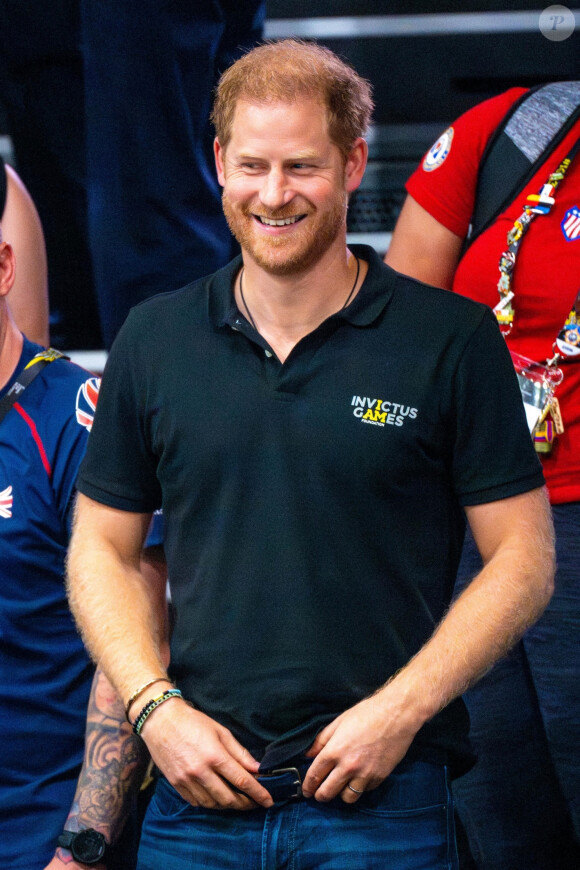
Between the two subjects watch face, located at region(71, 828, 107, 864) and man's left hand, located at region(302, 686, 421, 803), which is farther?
watch face, located at region(71, 828, 107, 864)

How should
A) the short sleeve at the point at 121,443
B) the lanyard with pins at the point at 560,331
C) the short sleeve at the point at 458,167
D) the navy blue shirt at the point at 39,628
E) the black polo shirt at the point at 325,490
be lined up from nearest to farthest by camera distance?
1. the black polo shirt at the point at 325,490
2. the short sleeve at the point at 121,443
3. the navy blue shirt at the point at 39,628
4. the lanyard with pins at the point at 560,331
5. the short sleeve at the point at 458,167

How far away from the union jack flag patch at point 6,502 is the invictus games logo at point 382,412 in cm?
61

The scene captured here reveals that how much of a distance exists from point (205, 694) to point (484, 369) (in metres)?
0.56

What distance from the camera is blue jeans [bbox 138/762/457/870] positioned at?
4.65ft

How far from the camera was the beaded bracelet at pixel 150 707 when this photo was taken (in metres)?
1.46

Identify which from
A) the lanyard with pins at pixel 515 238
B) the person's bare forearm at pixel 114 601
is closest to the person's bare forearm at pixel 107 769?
the person's bare forearm at pixel 114 601

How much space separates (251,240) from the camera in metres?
1.56

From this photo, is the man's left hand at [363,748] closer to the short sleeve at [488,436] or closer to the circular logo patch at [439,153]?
the short sleeve at [488,436]

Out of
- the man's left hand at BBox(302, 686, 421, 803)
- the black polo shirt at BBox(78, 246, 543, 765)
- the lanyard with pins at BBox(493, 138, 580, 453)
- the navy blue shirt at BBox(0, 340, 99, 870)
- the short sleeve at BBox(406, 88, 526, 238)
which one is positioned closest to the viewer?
the man's left hand at BBox(302, 686, 421, 803)

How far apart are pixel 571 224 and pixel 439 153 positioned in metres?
0.28

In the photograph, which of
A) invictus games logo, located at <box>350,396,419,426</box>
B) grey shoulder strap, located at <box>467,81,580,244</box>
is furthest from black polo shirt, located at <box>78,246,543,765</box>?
grey shoulder strap, located at <box>467,81,580,244</box>

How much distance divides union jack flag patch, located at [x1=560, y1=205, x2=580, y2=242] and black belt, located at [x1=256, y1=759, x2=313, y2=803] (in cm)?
99

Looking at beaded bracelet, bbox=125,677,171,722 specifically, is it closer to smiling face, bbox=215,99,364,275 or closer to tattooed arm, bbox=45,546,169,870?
tattooed arm, bbox=45,546,169,870

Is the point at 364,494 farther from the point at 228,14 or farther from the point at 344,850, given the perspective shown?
the point at 228,14
